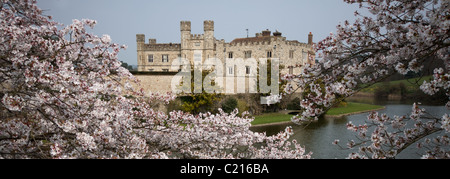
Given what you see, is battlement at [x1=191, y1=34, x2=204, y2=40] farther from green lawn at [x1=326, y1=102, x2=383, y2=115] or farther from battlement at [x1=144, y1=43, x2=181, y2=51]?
green lawn at [x1=326, y1=102, x2=383, y2=115]

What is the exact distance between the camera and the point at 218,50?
121ft

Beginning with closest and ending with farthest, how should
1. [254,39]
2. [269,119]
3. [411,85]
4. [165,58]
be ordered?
1. [411,85]
2. [269,119]
3. [254,39]
4. [165,58]

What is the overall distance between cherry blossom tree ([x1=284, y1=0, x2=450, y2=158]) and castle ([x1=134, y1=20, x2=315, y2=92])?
1113 inches

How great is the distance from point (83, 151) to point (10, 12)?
8.96 ft

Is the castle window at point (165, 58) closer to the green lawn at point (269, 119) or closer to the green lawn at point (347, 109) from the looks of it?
the green lawn at point (269, 119)

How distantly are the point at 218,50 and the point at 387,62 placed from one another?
33072mm

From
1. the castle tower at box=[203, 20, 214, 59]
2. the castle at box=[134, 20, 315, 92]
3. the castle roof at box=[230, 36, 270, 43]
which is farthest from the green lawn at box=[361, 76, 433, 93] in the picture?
the castle tower at box=[203, 20, 214, 59]

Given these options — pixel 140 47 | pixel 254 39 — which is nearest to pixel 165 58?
pixel 140 47

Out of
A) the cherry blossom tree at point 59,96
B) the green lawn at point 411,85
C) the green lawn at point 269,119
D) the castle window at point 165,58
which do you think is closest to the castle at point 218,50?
the castle window at point 165,58

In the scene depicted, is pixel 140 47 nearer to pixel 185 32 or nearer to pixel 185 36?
pixel 185 36

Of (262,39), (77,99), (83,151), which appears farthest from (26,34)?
(262,39)

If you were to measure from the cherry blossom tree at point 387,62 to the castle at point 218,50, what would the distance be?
2827 centimetres
